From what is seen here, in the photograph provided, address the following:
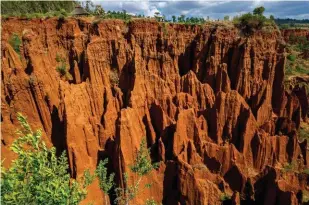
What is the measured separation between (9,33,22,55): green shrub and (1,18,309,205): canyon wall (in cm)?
62

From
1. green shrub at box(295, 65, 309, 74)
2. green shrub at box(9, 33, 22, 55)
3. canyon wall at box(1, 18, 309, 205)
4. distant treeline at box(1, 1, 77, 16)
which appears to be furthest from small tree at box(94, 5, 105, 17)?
green shrub at box(295, 65, 309, 74)

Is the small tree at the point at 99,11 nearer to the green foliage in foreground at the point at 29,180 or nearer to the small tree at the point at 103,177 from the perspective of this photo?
the small tree at the point at 103,177

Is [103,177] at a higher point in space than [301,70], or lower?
lower

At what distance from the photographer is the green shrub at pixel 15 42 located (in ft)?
84.2

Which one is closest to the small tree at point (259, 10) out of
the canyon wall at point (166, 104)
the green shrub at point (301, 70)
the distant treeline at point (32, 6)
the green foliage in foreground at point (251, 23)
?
the green foliage in foreground at point (251, 23)

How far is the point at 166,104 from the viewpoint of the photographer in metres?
24.2

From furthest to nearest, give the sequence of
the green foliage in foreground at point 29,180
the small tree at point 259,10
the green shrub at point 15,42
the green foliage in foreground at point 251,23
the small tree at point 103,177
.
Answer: the small tree at point 259,10 → the green foliage in foreground at point 251,23 → the green shrub at point 15,42 → the small tree at point 103,177 → the green foliage in foreground at point 29,180

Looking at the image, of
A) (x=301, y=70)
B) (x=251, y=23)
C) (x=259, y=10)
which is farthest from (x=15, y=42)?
(x=301, y=70)

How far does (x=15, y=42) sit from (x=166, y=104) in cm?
1543

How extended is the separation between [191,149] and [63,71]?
14.3 m

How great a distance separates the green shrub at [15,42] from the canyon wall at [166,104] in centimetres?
62

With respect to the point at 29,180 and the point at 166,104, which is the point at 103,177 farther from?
the point at 166,104

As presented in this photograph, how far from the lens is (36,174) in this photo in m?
6.10

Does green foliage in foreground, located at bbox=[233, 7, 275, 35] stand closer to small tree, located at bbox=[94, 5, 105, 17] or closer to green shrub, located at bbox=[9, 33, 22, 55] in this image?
small tree, located at bbox=[94, 5, 105, 17]
